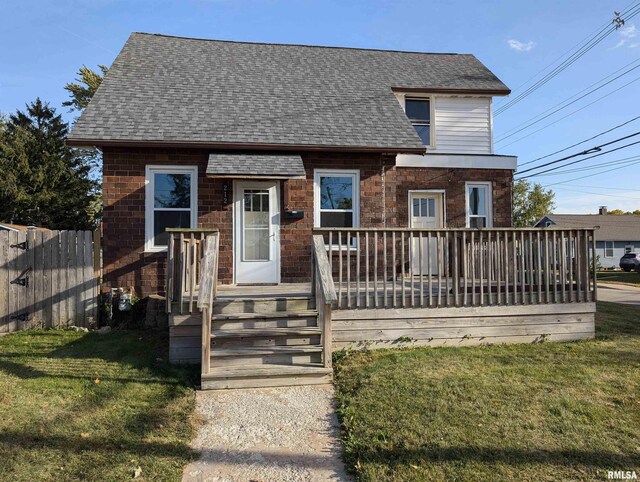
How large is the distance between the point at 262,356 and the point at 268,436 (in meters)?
1.44

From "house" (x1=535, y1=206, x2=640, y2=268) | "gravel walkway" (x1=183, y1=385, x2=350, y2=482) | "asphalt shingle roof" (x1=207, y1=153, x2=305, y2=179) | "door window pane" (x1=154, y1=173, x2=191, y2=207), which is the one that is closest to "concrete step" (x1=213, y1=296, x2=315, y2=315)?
"gravel walkway" (x1=183, y1=385, x2=350, y2=482)

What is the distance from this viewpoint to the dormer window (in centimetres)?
1050

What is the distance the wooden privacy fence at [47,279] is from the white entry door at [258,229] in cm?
256

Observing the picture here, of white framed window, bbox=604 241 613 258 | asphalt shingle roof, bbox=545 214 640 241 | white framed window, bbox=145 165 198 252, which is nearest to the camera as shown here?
white framed window, bbox=145 165 198 252

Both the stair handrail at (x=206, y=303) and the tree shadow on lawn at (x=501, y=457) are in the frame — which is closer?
the tree shadow on lawn at (x=501, y=457)

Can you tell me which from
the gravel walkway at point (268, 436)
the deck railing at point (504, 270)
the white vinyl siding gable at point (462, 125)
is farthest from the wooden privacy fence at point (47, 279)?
the white vinyl siding gable at point (462, 125)

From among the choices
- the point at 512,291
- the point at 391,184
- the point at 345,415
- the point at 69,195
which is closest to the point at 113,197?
the point at 391,184

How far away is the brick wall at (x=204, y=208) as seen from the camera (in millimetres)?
7539

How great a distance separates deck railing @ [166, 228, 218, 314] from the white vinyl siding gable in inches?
286

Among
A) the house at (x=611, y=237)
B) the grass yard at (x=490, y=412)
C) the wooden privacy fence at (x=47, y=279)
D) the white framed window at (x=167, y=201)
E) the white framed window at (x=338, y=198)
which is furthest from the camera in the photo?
the house at (x=611, y=237)

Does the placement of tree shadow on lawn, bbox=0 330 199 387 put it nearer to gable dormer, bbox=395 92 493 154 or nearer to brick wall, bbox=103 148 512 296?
brick wall, bbox=103 148 512 296

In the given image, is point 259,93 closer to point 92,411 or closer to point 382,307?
point 382,307

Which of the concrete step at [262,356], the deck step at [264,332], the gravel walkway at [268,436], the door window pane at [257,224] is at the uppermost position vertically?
the door window pane at [257,224]

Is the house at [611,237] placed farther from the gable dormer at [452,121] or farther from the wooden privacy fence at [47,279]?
the wooden privacy fence at [47,279]
